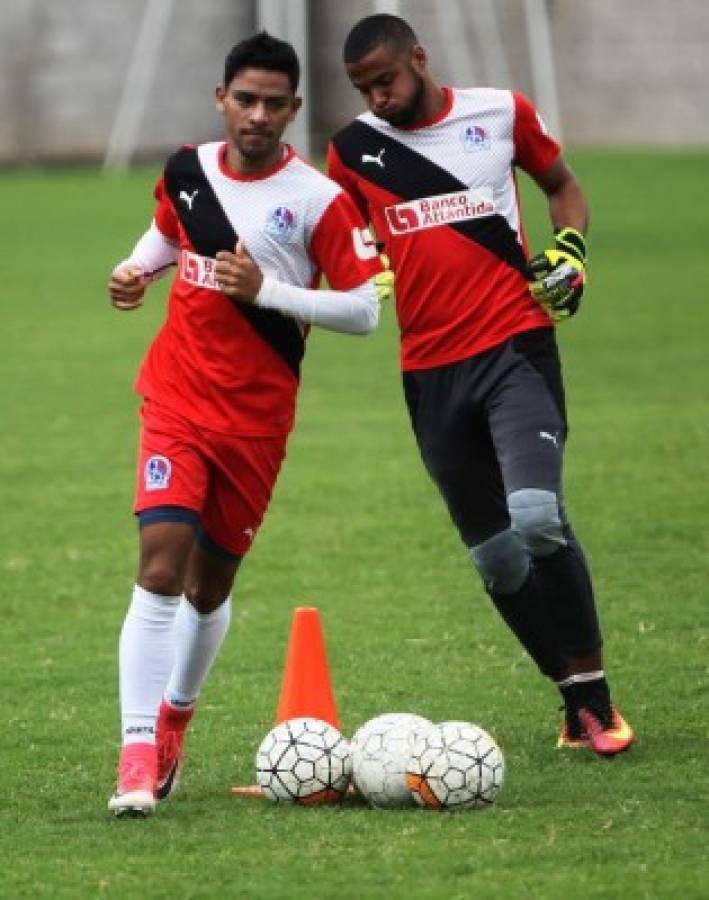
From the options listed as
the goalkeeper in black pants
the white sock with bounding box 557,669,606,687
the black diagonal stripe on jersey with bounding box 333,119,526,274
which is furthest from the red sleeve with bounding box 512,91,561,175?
the white sock with bounding box 557,669,606,687

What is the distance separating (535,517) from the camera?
7285 millimetres

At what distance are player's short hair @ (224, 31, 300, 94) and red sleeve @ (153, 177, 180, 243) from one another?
45 centimetres

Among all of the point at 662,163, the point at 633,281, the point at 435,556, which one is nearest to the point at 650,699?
the point at 435,556

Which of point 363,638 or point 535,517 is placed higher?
point 535,517

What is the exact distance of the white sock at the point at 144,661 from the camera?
21.9 ft

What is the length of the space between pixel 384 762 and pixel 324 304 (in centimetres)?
132

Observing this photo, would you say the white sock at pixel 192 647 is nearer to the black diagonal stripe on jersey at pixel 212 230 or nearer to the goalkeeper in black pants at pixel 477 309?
the black diagonal stripe on jersey at pixel 212 230

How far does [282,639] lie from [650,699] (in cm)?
195

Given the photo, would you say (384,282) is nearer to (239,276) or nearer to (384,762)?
(239,276)

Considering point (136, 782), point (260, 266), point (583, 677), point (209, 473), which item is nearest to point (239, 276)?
point (260, 266)

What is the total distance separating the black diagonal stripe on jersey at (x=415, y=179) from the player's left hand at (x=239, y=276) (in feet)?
3.46

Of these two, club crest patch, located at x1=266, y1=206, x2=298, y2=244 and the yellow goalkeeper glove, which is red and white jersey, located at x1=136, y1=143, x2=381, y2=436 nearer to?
club crest patch, located at x1=266, y1=206, x2=298, y2=244

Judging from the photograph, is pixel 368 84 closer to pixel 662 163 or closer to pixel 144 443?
pixel 144 443

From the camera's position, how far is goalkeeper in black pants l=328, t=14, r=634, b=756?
7.51m
